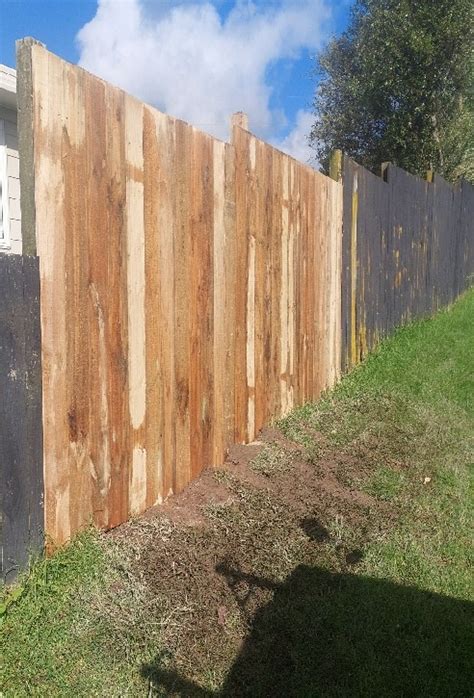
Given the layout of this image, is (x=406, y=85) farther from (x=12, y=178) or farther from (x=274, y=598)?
(x=274, y=598)

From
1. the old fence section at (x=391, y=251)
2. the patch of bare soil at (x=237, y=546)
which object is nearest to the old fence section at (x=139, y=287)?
the patch of bare soil at (x=237, y=546)

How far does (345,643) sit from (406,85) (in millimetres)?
16891

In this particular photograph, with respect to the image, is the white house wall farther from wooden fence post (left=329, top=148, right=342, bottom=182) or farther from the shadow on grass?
the shadow on grass

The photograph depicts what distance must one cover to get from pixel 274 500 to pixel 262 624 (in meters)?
1.06

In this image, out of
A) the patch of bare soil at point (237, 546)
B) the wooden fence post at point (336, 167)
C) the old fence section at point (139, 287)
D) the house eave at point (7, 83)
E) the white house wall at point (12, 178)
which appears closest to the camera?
the patch of bare soil at point (237, 546)

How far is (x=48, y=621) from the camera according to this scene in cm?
249

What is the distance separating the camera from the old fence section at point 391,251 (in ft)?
22.4

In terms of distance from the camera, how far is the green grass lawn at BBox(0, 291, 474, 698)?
7.98ft

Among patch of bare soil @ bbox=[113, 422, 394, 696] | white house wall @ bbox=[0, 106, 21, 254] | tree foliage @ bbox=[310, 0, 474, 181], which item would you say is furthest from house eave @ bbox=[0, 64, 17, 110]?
tree foliage @ bbox=[310, 0, 474, 181]

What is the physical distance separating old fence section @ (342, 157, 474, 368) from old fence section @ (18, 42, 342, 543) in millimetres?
1915

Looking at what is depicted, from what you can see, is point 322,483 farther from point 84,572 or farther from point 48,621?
point 48,621

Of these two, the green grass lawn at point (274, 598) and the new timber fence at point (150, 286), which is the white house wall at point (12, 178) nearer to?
the new timber fence at point (150, 286)

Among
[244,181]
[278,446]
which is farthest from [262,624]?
[244,181]

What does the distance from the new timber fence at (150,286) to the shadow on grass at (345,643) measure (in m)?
0.77
